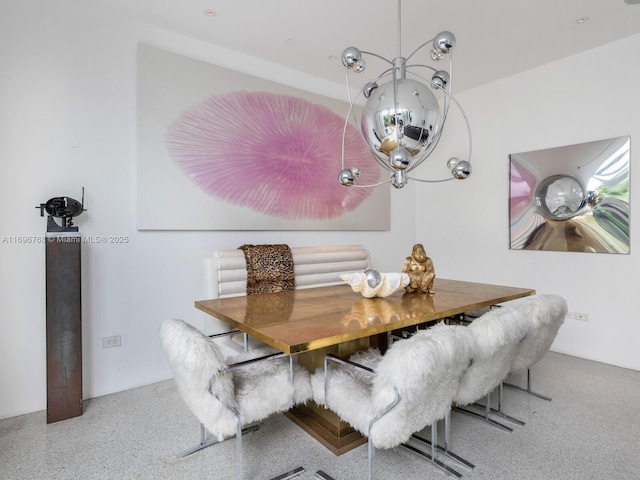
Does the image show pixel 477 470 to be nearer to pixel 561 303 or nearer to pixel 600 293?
pixel 561 303

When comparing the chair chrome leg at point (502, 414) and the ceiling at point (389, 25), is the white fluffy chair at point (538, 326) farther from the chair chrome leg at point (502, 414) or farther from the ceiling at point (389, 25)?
the ceiling at point (389, 25)

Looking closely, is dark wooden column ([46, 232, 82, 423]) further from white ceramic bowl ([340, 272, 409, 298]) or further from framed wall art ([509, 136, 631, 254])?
framed wall art ([509, 136, 631, 254])

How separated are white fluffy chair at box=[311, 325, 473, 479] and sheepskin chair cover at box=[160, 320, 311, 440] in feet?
1.11

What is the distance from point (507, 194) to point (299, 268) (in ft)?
8.47

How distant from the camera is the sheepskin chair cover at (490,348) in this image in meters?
1.80

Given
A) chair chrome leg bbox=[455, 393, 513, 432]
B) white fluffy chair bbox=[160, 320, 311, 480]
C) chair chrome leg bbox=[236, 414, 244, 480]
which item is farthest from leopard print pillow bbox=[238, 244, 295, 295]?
chair chrome leg bbox=[455, 393, 513, 432]

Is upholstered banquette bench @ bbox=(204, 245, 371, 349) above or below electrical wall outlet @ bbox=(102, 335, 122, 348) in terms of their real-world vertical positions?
above

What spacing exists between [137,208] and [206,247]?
0.67m

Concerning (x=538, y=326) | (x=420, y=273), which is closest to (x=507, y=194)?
(x=420, y=273)

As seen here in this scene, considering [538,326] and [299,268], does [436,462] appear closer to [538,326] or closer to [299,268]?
[538,326]

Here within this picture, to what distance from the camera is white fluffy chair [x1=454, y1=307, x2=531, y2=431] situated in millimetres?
1803

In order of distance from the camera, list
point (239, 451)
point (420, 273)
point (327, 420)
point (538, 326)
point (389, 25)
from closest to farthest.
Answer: point (239, 451) < point (538, 326) < point (327, 420) < point (420, 273) < point (389, 25)

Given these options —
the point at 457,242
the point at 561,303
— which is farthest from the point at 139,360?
the point at 457,242

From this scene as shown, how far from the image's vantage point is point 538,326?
2.14 meters
